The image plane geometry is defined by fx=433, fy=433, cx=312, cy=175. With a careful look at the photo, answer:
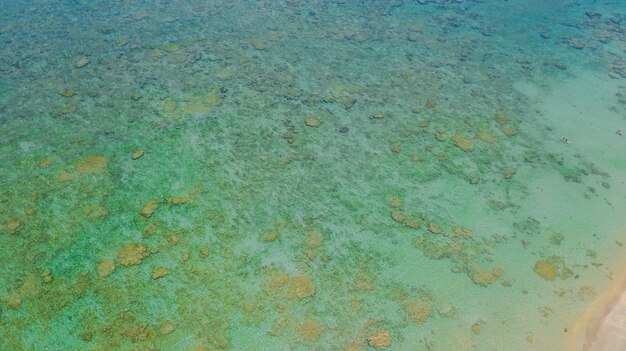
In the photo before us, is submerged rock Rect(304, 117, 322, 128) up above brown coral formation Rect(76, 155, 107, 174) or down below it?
above

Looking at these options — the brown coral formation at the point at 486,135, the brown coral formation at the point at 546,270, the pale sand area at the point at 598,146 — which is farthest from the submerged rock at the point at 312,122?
the pale sand area at the point at 598,146

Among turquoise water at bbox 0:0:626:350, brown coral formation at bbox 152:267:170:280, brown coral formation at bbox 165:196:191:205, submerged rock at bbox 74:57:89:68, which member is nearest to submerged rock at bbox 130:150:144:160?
turquoise water at bbox 0:0:626:350

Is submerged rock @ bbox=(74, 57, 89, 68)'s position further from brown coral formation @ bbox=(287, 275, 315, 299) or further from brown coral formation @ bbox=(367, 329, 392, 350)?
brown coral formation @ bbox=(367, 329, 392, 350)

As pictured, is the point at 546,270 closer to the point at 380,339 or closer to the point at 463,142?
the point at 380,339

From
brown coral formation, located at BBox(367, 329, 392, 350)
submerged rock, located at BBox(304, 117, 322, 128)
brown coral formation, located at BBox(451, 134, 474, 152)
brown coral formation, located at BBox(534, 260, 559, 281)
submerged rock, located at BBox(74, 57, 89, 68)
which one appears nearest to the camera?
brown coral formation, located at BBox(367, 329, 392, 350)

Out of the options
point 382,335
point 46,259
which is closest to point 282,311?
point 382,335
